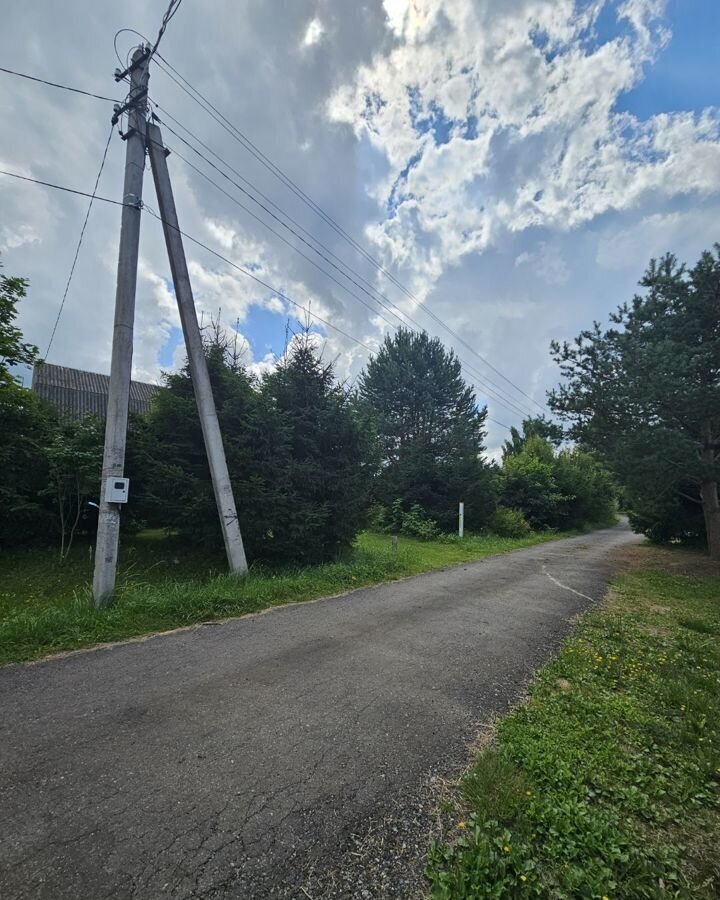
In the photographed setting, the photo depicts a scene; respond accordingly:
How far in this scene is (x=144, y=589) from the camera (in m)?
5.28

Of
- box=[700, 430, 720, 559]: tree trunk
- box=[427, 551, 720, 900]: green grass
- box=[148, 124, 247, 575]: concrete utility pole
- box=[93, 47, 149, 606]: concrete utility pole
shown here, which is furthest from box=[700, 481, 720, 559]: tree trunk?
box=[93, 47, 149, 606]: concrete utility pole

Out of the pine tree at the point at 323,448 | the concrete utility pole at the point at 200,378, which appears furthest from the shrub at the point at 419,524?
the concrete utility pole at the point at 200,378

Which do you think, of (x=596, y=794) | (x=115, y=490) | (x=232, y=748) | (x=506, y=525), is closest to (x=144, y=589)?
(x=115, y=490)

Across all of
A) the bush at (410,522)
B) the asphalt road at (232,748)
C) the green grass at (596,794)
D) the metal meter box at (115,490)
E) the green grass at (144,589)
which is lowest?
the green grass at (596,794)

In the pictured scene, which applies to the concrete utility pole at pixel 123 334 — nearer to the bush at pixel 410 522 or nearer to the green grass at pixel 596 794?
the green grass at pixel 596 794

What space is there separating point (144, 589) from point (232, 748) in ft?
11.9

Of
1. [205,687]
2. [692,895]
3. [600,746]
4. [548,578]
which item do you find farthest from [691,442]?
[205,687]

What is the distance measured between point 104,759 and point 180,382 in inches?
240

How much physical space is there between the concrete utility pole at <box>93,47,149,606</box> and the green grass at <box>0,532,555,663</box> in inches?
20.2

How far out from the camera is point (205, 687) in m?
3.10

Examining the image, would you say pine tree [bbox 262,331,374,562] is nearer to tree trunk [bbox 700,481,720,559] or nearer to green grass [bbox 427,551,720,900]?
green grass [bbox 427,551,720,900]

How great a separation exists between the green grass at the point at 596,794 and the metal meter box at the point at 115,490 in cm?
474

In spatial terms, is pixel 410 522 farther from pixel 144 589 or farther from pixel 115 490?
pixel 115 490

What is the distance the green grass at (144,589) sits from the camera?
3.97 metres
